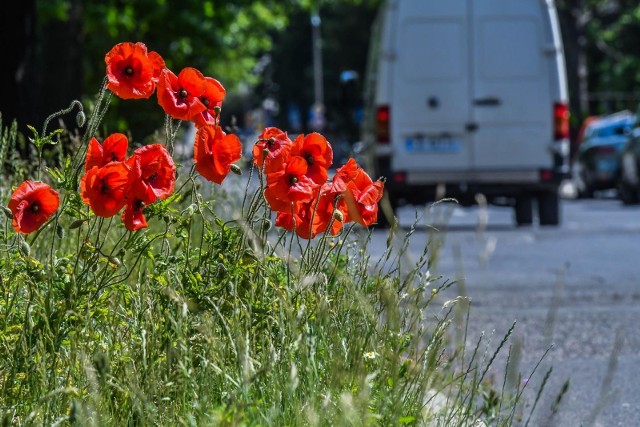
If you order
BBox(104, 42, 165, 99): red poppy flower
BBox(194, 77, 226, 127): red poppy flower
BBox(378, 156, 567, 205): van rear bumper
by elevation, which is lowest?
BBox(378, 156, 567, 205): van rear bumper

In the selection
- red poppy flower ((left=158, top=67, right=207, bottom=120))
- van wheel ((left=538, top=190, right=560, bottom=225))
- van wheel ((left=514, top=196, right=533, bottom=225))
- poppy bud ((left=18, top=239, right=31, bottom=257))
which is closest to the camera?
poppy bud ((left=18, top=239, right=31, bottom=257))

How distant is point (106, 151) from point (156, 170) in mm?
288

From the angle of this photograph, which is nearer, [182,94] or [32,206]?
[32,206]

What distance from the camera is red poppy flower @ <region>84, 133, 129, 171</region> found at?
4520 mm

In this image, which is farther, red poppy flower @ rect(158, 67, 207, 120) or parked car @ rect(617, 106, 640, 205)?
parked car @ rect(617, 106, 640, 205)

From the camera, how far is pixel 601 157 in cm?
3134

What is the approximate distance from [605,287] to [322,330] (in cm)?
785

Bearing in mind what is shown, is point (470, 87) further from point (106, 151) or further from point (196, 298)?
point (196, 298)

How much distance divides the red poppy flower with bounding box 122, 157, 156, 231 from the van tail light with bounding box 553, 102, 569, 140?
14.2 m

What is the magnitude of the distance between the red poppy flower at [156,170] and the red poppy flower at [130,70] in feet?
1.12

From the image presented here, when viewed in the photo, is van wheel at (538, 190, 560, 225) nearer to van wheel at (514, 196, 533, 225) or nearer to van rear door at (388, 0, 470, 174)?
van wheel at (514, 196, 533, 225)

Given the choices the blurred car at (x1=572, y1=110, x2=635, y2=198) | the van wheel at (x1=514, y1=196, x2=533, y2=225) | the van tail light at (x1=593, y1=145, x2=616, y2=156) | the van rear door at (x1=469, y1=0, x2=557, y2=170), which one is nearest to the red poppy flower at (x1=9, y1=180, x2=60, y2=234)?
the van rear door at (x1=469, y1=0, x2=557, y2=170)

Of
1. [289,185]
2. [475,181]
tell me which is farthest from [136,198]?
[475,181]

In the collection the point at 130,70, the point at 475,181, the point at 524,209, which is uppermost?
the point at 130,70
